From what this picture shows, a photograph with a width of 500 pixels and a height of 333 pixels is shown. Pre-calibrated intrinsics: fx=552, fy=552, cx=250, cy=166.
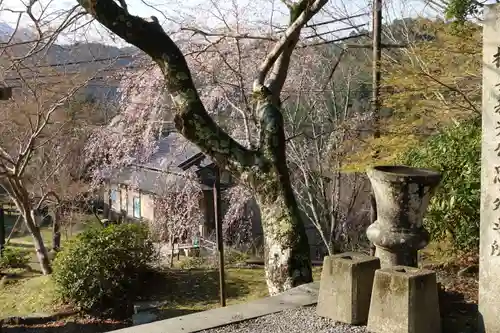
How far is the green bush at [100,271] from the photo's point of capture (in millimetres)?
9352

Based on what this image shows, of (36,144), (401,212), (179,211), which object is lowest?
(179,211)

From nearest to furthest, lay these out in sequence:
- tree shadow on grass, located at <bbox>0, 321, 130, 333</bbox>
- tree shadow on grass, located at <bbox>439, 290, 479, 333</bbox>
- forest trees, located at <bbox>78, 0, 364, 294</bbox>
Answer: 1. tree shadow on grass, located at <bbox>439, 290, 479, 333</bbox>
2. forest trees, located at <bbox>78, 0, 364, 294</bbox>
3. tree shadow on grass, located at <bbox>0, 321, 130, 333</bbox>

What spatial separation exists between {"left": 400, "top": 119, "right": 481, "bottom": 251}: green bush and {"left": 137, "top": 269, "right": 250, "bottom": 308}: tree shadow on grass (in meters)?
4.98

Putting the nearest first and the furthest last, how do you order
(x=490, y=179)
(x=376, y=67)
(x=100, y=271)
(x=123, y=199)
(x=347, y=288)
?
1. (x=490, y=179)
2. (x=347, y=288)
3. (x=376, y=67)
4. (x=100, y=271)
5. (x=123, y=199)

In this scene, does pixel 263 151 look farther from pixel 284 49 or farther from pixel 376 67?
pixel 376 67

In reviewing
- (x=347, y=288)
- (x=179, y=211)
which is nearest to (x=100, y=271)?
(x=179, y=211)

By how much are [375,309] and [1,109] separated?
12089mm

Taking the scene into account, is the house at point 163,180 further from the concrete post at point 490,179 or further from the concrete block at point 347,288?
the concrete post at point 490,179

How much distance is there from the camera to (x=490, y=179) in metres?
3.60

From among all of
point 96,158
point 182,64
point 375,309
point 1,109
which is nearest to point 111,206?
point 96,158

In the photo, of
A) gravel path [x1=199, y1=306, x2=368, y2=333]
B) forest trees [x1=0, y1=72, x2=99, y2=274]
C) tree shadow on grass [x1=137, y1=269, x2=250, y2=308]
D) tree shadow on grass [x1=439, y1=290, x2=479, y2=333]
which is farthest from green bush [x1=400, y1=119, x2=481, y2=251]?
forest trees [x1=0, y1=72, x2=99, y2=274]

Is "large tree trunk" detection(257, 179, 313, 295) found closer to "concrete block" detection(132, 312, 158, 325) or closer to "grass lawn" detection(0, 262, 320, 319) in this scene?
"concrete block" detection(132, 312, 158, 325)

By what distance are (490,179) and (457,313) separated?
1220 mm

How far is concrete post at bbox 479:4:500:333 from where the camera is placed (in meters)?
3.53
